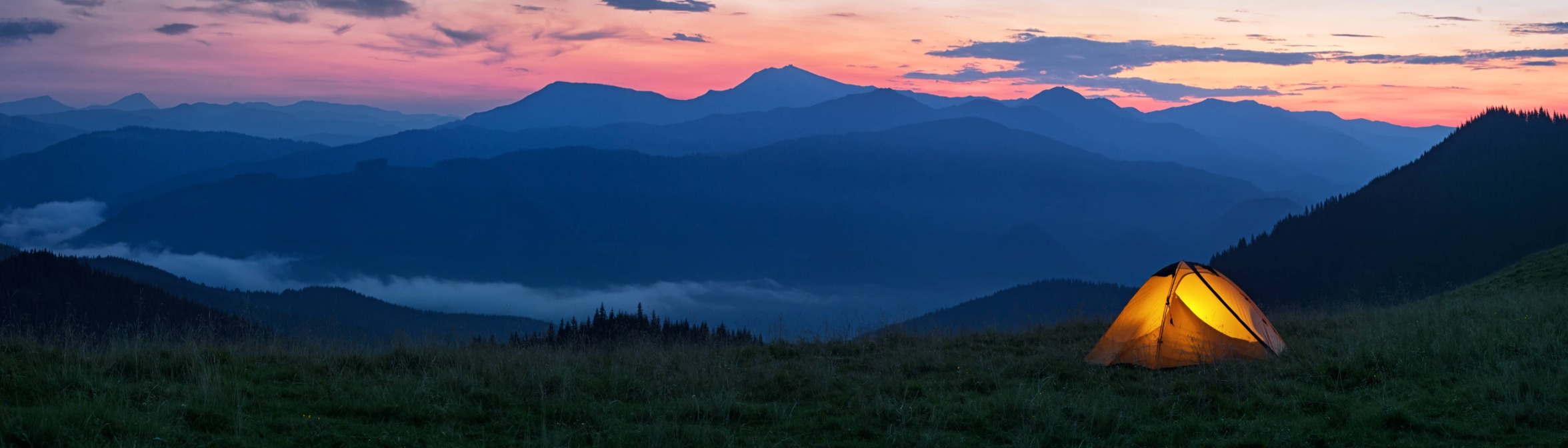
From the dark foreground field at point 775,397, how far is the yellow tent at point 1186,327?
438 mm

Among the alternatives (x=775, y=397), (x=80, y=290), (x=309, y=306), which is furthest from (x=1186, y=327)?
(x=309, y=306)

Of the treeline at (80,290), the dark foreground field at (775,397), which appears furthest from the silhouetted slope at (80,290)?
the dark foreground field at (775,397)

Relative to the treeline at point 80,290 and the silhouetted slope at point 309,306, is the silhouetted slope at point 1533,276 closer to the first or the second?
the treeline at point 80,290

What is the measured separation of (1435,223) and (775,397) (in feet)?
498

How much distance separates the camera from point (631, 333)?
51.0 ft

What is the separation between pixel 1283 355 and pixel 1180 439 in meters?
4.92

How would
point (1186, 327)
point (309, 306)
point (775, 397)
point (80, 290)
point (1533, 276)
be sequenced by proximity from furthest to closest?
point (309, 306), point (80, 290), point (1533, 276), point (1186, 327), point (775, 397)

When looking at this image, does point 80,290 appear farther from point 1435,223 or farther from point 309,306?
point 1435,223

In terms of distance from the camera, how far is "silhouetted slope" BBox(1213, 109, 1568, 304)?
124000mm

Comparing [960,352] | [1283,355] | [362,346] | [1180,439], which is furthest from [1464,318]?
[362,346]

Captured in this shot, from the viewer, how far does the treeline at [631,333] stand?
1463 centimetres

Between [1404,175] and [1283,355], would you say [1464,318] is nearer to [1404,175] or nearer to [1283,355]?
[1283,355]

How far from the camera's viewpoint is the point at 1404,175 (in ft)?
489

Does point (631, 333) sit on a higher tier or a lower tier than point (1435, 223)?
lower
